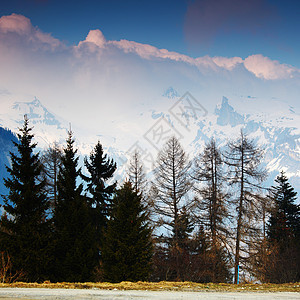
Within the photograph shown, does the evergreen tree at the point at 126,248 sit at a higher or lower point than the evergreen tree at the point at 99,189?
lower

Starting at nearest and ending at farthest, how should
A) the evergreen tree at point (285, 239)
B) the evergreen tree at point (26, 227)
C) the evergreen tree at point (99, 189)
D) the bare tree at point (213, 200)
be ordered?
the evergreen tree at point (26, 227) → the bare tree at point (213, 200) → the evergreen tree at point (285, 239) → the evergreen tree at point (99, 189)

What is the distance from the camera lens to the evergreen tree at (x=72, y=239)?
17906 millimetres

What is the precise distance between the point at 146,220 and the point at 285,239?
57.4 feet

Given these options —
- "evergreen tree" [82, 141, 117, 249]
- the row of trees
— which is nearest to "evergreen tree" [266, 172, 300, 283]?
the row of trees

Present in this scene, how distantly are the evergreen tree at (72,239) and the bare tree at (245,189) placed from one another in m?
9.55

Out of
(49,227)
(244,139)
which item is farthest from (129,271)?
(244,139)

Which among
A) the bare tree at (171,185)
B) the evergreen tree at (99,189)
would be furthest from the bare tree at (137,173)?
the bare tree at (171,185)

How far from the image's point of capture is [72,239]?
61.3 ft

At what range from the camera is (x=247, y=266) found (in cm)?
1972

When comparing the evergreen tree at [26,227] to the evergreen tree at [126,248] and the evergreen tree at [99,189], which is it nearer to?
the evergreen tree at [126,248]

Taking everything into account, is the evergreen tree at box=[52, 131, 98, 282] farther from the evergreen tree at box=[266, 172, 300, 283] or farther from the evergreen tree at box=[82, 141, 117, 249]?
the evergreen tree at box=[266, 172, 300, 283]

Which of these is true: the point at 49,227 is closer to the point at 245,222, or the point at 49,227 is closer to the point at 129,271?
Result: the point at 129,271

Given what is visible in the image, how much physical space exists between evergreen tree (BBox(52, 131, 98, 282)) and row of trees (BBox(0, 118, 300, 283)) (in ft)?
0.20

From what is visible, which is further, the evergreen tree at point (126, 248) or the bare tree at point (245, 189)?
the bare tree at point (245, 189)
